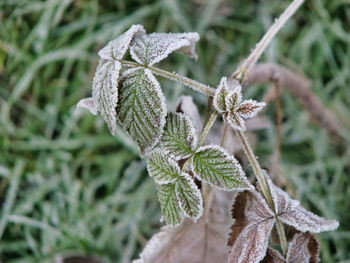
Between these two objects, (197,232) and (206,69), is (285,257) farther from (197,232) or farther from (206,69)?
(206,69)

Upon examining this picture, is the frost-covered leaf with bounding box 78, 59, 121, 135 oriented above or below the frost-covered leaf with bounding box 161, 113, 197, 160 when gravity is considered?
above

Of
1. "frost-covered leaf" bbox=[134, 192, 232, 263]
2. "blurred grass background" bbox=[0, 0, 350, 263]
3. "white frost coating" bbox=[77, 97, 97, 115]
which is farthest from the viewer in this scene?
"blurred grass background" bbox=[0, 0, 350, 263]

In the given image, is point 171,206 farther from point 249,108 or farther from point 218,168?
point 249,108

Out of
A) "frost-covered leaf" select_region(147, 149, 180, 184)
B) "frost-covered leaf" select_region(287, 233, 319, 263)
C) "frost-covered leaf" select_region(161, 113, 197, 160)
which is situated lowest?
"frost-covered leaf" select_region(287, 233, 319, 263)

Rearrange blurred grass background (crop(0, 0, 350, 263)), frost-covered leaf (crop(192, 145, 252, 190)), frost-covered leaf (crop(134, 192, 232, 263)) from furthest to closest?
blurred grass background (crop(0, 0, 350, 263))
frost-covered leaf (crop(134, 192, 232, 263))
frost-covered leaf (crop(192, 145, 252, 190))

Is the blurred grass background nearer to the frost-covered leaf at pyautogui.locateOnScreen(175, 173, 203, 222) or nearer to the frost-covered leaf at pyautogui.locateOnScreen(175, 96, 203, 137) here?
the frost-covered leaf at pyautogui.locateOnScreen(175, 96, 203, 137)

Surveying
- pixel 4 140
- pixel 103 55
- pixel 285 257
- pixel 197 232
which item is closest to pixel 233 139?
pixel 197 232

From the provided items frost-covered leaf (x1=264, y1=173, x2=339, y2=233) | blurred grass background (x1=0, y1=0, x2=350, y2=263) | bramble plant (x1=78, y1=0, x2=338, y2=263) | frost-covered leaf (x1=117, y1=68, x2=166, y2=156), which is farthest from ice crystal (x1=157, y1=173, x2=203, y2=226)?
blurred grass background (x1=0, y1=0, x2=350, y2=263)
